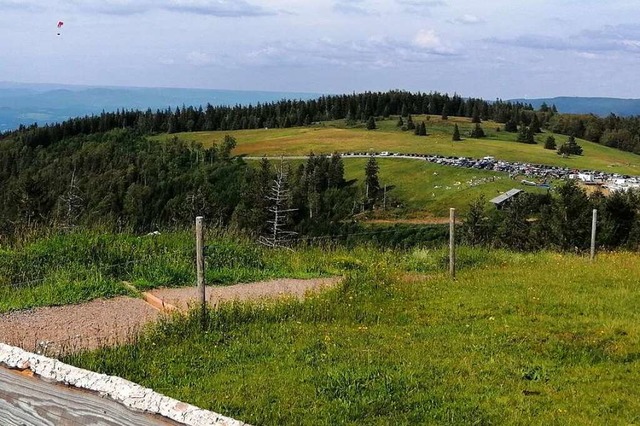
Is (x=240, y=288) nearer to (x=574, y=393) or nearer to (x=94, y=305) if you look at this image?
(x=94, y=305)

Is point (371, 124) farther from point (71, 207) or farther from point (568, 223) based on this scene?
point (71, 207)

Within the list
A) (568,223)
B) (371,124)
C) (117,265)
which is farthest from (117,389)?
(371,124)

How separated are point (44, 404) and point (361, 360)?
5.91 metres

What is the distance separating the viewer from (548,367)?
24.7ft

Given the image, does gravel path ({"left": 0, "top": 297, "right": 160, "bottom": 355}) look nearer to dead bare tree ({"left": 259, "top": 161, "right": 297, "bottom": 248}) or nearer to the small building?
dead bare tree ({"left": 259, "top": 161, "right": 297, "bottom": 248})

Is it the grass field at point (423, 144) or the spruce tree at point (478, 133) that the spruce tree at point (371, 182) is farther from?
the spruce tree at point (478, 133)

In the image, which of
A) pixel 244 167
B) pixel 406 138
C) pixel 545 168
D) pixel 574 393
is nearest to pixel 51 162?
pixel 244 167

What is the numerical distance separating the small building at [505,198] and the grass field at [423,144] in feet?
106

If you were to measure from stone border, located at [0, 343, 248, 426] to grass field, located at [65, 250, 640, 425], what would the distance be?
3997 mm

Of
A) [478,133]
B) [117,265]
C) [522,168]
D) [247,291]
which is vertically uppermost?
[478,133]

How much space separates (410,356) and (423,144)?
139611 millimetres

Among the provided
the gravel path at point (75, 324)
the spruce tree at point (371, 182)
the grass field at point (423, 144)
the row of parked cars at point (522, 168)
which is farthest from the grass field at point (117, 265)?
the grass field at point (423, 144)

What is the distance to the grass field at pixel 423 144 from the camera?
12888 centimetres

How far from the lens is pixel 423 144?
144m
